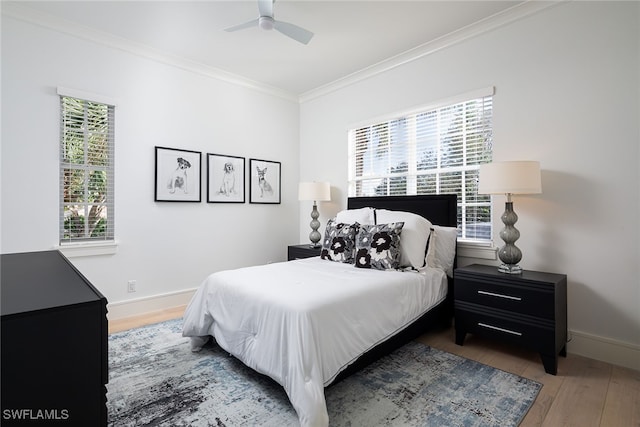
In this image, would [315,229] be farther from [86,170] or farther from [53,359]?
[53,359]

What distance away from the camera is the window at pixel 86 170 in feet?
9.87

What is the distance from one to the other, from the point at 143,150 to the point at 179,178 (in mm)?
473

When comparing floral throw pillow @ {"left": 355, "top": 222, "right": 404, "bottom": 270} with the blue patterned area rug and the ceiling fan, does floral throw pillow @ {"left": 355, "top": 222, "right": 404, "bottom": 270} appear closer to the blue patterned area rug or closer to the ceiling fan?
the blue patterned area rug

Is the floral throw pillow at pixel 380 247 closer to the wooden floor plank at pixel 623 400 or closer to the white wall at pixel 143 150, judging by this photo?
the wooden floor plank at pixel 623 400

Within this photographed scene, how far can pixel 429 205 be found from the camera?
3350mm

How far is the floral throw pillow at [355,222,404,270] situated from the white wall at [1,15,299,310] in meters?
2.05

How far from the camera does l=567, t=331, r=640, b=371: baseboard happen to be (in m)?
2.29

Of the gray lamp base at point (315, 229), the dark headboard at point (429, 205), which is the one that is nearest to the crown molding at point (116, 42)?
the gray lamp base at point (315, 229)

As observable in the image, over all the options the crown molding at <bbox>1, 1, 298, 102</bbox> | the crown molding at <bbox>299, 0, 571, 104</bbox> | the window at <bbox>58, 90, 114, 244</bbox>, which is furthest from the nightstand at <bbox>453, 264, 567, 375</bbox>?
the crown molding at <bbox>1, 1, 298, 102</bbox>

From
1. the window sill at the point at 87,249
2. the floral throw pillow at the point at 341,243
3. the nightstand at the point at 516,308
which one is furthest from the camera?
the floral throw pillow at the point at 341,243

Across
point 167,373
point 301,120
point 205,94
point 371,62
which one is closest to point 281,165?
point 301,120

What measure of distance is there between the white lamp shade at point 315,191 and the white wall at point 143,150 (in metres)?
0.68

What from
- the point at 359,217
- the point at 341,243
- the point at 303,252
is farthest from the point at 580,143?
the point at 303,252

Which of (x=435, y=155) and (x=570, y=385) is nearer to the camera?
(x=570, y=385)
